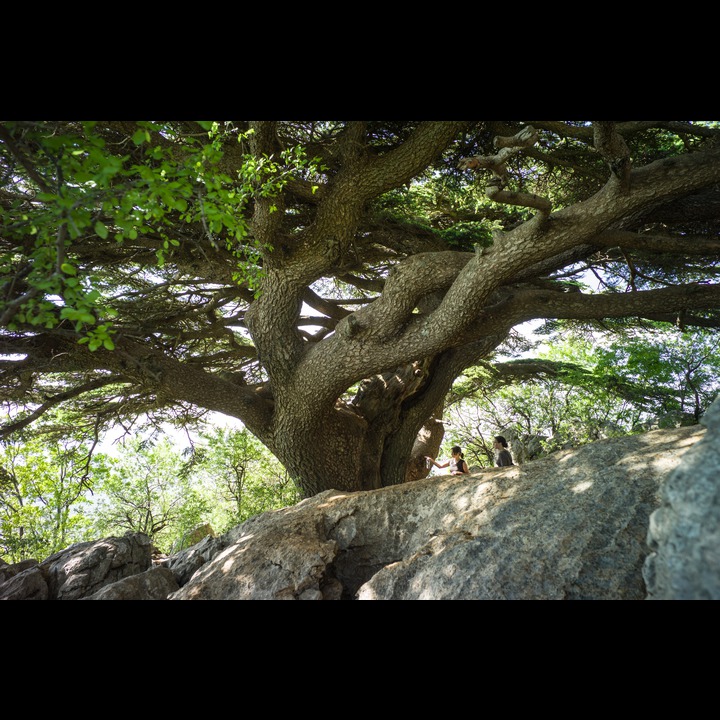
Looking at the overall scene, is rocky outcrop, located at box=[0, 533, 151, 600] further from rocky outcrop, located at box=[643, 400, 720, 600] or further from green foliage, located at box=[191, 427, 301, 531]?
rocky outcrop, located at box=[643, 400, 720, 600]

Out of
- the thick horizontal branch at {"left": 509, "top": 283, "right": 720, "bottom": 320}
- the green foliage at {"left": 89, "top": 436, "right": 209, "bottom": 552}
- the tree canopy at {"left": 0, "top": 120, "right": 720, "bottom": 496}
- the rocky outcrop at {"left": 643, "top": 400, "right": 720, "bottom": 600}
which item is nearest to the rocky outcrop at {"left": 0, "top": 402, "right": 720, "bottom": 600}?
the rocky outcrop at {"left": 643, "top": 400, "right": 720, "bottom": 600}

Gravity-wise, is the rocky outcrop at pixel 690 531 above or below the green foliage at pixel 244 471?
above

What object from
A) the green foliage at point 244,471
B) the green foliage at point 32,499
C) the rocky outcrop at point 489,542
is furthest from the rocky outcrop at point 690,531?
the green foliage at point 32,499

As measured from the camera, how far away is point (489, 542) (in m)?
3.18

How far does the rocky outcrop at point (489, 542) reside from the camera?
1878 millimetres

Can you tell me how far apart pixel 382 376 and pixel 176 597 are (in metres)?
5.10

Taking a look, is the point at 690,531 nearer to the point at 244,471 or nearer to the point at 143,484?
the point at 244,471

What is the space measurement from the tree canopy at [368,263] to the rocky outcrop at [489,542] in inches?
82.9

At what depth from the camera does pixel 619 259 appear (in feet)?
24.1

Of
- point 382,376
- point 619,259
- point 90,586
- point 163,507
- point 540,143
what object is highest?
point 540,143

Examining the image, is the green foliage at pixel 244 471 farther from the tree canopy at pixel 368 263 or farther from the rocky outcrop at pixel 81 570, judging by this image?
the rocky outcrop at pixel 81 570

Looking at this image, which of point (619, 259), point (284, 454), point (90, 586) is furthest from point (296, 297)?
point (619, 259)

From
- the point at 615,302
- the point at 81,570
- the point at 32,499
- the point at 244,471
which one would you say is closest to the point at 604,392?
the point at 615,302
